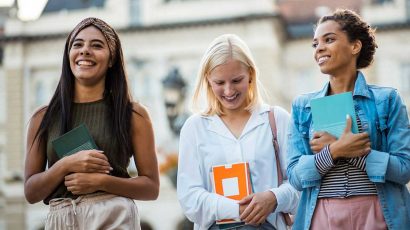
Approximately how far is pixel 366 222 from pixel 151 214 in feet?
58.9

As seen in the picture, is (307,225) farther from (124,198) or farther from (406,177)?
(124,198)

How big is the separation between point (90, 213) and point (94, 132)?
305mm

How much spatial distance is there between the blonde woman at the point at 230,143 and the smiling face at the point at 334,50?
33 cm

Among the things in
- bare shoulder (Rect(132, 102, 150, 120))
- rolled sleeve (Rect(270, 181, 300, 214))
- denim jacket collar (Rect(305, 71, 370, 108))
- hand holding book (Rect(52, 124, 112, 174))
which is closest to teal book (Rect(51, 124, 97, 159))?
hand holding book (Rect(52, 124, 112, 174))

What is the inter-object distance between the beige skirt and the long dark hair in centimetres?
17

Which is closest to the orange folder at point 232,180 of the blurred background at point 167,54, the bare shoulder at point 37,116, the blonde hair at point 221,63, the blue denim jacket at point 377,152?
the blue denim jacket at point 377,152

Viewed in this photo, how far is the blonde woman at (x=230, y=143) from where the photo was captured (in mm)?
2660

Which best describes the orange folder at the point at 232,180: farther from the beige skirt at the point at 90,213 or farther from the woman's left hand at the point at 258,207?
the beige skirt at the point at 90,213

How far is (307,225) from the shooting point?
245 centimetres

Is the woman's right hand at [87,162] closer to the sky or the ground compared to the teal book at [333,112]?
closer to the ground

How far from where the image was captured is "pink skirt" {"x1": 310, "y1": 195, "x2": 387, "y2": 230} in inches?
92.4

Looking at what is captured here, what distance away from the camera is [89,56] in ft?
8.88

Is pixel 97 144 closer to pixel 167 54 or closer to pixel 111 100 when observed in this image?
pixel 111 100

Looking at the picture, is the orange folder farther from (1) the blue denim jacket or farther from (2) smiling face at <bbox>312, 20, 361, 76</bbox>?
(2) smiling face at <bbox>312, 20, 361, 76</bbox>
